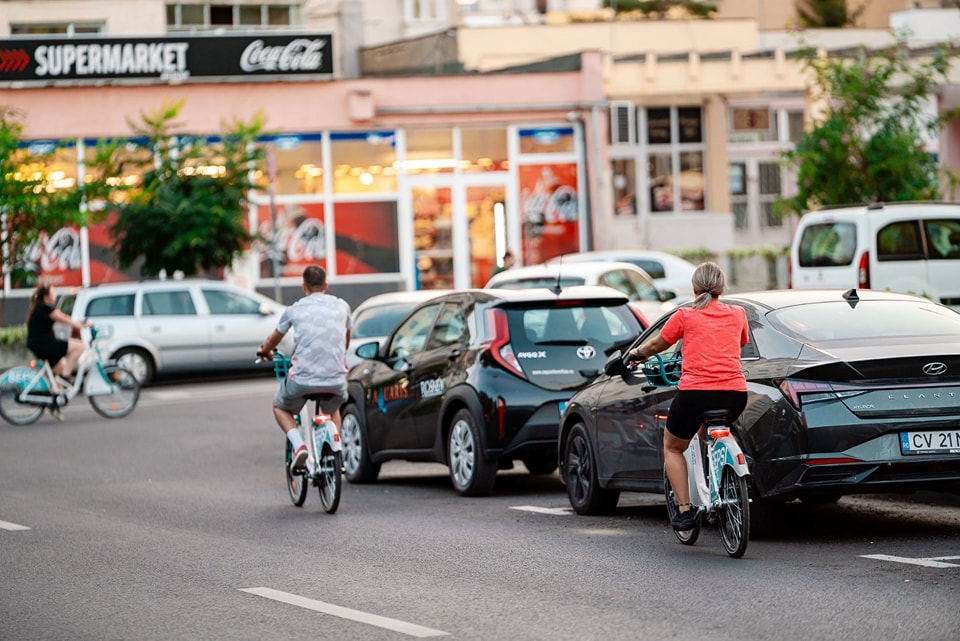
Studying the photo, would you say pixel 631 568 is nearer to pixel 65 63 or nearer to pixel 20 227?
pixel 20 227

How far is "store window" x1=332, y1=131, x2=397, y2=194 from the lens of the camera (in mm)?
36469

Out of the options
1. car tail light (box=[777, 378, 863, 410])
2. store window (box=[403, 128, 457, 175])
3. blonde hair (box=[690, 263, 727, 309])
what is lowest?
car tail light (box=[777, 378, 863, 410])

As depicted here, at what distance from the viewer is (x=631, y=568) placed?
9586 mm

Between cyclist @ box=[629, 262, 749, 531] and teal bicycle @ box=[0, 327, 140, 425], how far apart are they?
13821mm

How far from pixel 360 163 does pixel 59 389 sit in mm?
14497

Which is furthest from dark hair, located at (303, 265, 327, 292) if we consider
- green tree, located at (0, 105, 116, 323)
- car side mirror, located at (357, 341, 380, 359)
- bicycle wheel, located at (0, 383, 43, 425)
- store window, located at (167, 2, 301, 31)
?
store window, located at (167, 2, 301, 31)

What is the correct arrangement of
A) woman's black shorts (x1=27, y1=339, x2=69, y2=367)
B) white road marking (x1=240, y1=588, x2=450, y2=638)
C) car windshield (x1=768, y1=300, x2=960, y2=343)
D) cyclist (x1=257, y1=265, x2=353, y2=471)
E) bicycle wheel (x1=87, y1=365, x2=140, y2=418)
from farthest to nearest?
bicycle wheel (x1=87, y1=365, x2=140, y2=418) < woman's black shorts (x1=27, y1=339, x2=69, y2=367) < cyclist (x1=257, y1=265, x2=353, y2=471) < car windshield (x1=768, y1=300, x2=960, y2=343) < white road marking (x1=240, y1=588, x2=450, y2=638)

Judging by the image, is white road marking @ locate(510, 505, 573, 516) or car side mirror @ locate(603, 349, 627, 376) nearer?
car side mirror @ locate(603, 349, 627, 376)

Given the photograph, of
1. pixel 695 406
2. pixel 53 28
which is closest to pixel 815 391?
pixel 695 406

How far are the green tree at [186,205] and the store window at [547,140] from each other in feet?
22.1

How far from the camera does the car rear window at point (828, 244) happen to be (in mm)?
21719

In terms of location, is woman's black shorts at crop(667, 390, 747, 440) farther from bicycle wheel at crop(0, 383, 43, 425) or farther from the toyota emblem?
bicycle wheel at crop(0, 383, 43, 425)

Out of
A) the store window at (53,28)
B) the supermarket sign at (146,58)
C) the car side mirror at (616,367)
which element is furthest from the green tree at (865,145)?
the store window at (53,28)

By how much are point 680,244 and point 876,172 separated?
15102 mm
